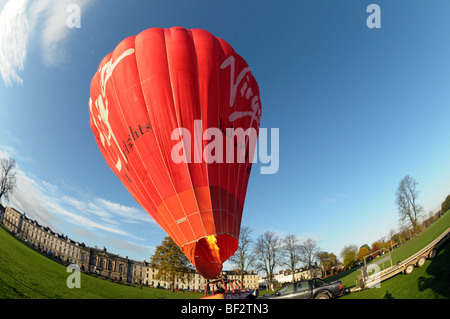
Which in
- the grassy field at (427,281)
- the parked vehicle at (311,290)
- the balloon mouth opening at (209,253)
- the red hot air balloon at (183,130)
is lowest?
the parked vehicle at (311,290)

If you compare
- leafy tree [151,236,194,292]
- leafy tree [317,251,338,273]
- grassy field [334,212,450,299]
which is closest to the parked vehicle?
grassy field [334,212,450,299]

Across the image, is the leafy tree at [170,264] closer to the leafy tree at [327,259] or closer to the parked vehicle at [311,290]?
the parked vehicle at [311,290]

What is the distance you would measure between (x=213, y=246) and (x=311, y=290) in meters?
3.47

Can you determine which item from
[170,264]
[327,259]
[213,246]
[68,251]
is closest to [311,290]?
[213,246]

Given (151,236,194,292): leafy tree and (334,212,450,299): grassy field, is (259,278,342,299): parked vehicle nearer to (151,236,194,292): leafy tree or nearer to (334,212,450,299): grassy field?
(334,212,450,299): grassy field

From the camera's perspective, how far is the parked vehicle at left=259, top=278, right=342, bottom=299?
7094mm

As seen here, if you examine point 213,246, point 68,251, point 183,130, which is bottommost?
point 213,246

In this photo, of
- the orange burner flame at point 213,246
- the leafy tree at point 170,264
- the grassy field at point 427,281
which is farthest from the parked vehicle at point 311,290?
the leafy tree at point 170,264

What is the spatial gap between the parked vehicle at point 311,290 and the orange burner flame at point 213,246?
8.29 ft

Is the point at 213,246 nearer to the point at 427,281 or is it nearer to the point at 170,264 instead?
the point at 427,281

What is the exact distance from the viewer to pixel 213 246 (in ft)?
24.4

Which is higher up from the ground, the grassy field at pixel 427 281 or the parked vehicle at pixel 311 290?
the grassy field at pixel 427 281

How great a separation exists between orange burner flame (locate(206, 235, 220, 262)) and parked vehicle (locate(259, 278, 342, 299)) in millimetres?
2528

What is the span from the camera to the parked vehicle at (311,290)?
7.09 meters
